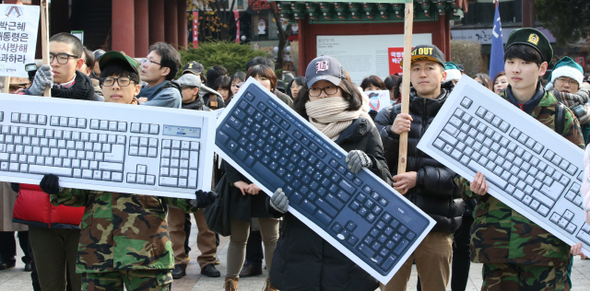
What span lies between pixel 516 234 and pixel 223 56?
14.2m

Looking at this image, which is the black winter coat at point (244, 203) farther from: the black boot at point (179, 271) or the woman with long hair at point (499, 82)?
the woman with long hair at point (499, 82)

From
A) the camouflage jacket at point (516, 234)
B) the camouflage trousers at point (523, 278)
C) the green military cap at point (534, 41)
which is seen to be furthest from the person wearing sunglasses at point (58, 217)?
the green military cap at point (534, 41)

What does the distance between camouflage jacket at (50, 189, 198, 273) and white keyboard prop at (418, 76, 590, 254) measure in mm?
1452

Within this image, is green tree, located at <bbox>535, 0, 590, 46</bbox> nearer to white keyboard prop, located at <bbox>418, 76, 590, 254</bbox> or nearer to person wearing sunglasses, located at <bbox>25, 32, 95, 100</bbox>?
white keyboard prop, located at <bbox>418, 76, 590, 254</bbox>

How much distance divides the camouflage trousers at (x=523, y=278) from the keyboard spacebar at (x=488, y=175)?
0.53m

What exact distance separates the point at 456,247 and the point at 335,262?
2.06 metres

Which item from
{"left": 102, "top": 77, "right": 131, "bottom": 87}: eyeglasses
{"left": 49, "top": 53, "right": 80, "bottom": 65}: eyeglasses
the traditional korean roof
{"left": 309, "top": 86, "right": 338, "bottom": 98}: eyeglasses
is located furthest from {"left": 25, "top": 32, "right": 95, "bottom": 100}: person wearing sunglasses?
the traditional korean roof

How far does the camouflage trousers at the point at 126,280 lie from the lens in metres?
3.35

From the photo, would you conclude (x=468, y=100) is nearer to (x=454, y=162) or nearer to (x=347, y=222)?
(x=454, y=162)

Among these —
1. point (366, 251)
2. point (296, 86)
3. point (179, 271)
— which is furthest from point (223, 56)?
point (366, 251)

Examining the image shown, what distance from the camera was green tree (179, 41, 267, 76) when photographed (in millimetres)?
17000

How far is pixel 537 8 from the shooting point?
1149 inches

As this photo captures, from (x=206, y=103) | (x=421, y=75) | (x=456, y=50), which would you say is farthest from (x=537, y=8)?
(x=421, y=75)

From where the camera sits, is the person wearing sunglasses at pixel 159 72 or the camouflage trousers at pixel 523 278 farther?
the person wearing sunglasses at pixel 159 72
